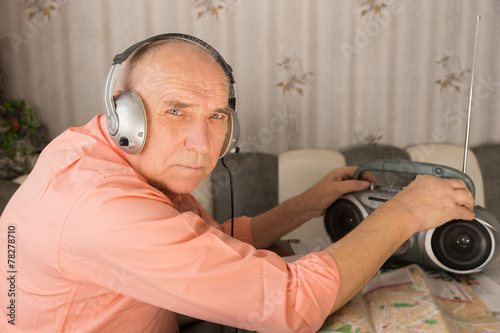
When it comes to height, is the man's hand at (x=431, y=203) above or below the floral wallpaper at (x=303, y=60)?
below

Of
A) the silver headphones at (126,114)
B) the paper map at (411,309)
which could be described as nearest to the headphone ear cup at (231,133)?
the silver headphones at (126,114)

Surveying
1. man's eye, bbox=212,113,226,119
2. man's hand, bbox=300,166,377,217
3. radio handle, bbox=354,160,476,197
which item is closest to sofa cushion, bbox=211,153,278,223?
man's hand, bbox=300,166,377,217

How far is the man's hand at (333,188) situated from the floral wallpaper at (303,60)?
0.85 meters

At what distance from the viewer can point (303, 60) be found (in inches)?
73.3

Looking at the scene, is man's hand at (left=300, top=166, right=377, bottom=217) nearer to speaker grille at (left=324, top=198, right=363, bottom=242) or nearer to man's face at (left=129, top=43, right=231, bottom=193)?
speaker grille at (left=324, top=198, right=363, bottom=242)

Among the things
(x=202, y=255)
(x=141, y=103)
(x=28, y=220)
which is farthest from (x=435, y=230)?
(x=28, y=220)

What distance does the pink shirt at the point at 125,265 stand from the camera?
57cm

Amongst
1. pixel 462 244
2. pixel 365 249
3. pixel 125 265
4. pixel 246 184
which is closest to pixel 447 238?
pixel 462 244

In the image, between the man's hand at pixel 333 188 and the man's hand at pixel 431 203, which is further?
the man's hand at pixel 333 188

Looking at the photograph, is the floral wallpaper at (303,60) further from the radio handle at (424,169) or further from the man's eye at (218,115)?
the man's eye at (218,115)

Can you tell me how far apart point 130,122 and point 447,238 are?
0.62 meters

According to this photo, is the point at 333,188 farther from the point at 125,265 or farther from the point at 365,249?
the point at 125,265

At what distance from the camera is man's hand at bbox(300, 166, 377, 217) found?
0.99 meters

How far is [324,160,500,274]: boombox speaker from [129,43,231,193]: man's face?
400 millimetres
